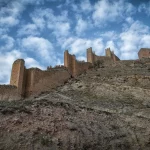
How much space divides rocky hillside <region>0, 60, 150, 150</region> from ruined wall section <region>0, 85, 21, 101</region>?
21.4 ft

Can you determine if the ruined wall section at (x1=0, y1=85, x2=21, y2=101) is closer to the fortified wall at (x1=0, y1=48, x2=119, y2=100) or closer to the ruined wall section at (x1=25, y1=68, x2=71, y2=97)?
the fortified wall at (x1=0, y1=48, x2=119, y2=100)

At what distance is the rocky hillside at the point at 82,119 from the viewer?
28.8 ft

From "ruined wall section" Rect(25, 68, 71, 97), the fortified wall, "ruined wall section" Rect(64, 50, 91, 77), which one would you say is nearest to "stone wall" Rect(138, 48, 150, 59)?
"ruined wall section" Rect(64, 50, 91, 77)

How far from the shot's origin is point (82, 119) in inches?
417

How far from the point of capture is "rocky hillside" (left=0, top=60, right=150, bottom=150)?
877cm

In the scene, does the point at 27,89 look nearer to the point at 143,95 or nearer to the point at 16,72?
the point at 16,72

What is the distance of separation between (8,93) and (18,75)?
267cm

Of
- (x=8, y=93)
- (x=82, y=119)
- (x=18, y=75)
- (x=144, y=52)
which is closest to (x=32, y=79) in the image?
(x=18, y=75)

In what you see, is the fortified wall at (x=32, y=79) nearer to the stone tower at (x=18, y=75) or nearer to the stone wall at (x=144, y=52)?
the stone tower at (x=18, y=75)

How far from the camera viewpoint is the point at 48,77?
2195 cm

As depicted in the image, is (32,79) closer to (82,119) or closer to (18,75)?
(18,75)

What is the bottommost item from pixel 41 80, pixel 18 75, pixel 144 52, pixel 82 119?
pixel 82 119

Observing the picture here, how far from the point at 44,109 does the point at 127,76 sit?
23.8 ft

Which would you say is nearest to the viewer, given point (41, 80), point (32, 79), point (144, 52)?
point (32, 79)
